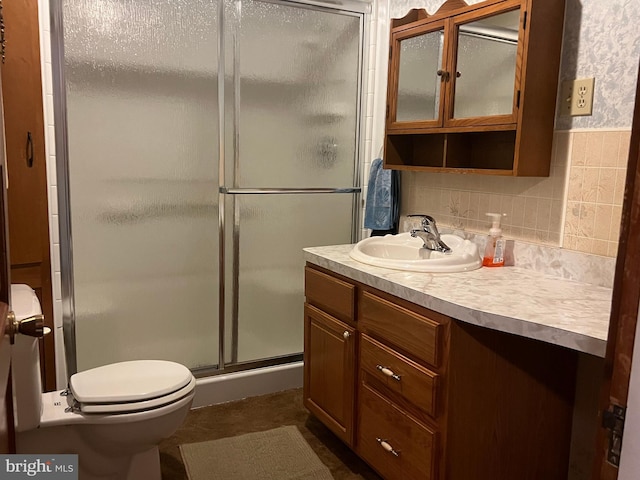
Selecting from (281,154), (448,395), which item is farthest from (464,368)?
(281,154)

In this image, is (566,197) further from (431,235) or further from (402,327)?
(402,327)

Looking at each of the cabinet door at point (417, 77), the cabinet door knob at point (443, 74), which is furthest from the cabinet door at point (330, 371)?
the cabinet door knob at point (443, 74)

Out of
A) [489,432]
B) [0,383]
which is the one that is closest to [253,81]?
[489,432]

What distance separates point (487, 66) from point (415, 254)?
30.7 inches

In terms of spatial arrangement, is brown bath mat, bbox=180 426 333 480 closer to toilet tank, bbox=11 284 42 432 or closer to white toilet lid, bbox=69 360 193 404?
white toilet lid, bbox=69 360 193 404


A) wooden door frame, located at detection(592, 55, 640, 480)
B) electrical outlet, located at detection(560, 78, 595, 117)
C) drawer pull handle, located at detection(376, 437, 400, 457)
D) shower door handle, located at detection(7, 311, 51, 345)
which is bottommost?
drawer pull handle, located at detection(376, 437, 400, 457)

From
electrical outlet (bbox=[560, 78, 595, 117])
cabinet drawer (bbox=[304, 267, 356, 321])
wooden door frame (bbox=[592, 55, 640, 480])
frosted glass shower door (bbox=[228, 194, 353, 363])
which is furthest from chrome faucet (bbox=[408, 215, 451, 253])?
wooden door frame (bbox=[592, 55, 640, 480])

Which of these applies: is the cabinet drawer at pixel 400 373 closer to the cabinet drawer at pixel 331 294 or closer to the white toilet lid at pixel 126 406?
the cabinet drawer at pixel 331 294

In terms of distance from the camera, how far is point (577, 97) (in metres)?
1.76

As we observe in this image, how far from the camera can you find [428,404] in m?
1.61

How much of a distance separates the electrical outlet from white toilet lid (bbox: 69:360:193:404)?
1589 mm

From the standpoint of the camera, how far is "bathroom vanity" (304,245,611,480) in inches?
60.4

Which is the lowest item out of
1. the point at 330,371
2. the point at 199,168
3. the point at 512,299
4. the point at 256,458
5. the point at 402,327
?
the point at 256,458

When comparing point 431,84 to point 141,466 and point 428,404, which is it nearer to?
point 428,404
